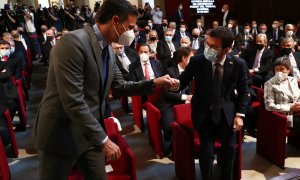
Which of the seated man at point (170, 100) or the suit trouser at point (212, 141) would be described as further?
the seated man at point (170, 100)

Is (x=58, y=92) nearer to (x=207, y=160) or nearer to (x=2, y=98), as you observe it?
(x=207, y=160)

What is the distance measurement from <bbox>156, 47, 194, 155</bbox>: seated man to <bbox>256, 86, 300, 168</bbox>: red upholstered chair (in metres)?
0.86

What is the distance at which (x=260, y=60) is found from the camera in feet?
18.2

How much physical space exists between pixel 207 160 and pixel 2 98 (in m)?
2.39

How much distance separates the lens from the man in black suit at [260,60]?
535 centimetres

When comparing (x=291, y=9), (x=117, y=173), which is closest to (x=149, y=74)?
(x=117, y=173)

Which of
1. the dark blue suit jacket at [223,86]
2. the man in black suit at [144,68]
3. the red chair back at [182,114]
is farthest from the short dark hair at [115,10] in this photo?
the man in black suit at [144,68]

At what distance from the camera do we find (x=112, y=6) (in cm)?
165

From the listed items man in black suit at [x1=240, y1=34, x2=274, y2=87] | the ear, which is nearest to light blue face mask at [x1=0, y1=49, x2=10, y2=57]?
man in black suit at [x1=240, y1=34, x2=274, y2=87]

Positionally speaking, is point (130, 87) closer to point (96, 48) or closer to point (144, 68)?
point (96, 48)

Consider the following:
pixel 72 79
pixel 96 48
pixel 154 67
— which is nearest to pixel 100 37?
pixel 96 48

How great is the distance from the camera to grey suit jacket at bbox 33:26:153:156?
157 centimetres

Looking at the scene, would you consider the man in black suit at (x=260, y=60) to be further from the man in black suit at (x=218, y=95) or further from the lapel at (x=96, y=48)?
the lapel at (x=96, y=48)

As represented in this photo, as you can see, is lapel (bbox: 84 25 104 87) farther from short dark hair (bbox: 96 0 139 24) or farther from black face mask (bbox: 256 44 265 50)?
black face mask (bbox: 256 44 265 50)
